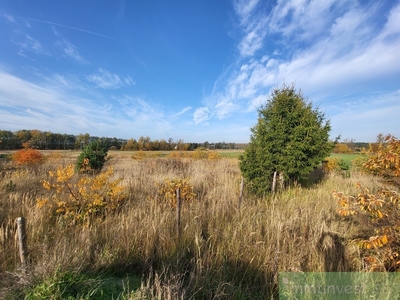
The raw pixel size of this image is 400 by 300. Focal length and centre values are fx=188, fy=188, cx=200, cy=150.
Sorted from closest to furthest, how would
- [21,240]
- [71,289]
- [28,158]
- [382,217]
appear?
Answer: [71,289]
[21,240]
[382,217]
[28,158]

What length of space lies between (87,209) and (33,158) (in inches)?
480

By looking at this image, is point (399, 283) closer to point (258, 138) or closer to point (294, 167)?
point (294, 167)

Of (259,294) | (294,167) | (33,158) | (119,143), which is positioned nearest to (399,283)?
(259,294)

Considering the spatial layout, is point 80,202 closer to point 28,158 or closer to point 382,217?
point 382,217

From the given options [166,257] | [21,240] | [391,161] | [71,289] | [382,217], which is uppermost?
[391,161]

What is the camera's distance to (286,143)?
683 centimetres

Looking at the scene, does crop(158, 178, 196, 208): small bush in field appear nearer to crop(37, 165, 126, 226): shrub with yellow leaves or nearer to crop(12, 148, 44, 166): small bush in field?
crop(37, 165, 126, 226): shrub with yellow leaves

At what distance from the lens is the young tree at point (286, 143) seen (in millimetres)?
6641

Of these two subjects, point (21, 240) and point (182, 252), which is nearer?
point (21, 240)

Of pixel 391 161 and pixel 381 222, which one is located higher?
pixel 391 161

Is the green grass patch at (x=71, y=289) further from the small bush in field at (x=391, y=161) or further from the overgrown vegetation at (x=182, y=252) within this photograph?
the small bush in field at (x=391, y=161)

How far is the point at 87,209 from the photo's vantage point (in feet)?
13.3

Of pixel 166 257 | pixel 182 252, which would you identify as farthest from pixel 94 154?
pixel 182 252

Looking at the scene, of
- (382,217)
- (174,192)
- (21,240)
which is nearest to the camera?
(21,240)
